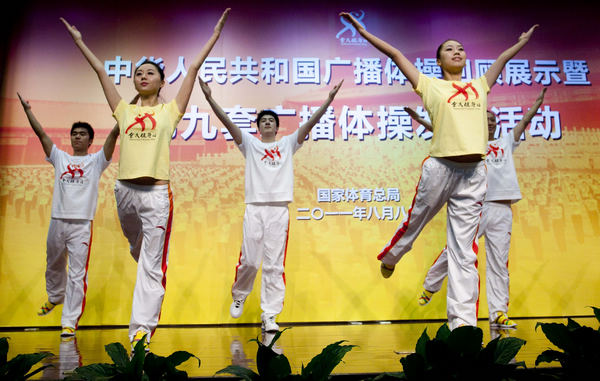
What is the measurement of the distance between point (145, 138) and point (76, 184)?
1.39m

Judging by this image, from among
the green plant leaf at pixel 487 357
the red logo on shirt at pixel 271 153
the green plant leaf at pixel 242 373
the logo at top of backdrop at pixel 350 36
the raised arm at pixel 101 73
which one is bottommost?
the green plant leaf at pixel 242 373

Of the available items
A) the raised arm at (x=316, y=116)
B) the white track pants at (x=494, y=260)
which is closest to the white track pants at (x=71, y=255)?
the raised arm at (x=316, y=116)

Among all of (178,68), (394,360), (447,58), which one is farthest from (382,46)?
(178,68)

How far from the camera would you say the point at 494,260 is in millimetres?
3754

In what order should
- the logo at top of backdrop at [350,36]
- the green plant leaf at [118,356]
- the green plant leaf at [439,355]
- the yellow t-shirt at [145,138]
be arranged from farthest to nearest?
the logo at top of backdrop at [350,36], the yellow t-shirt at [145,138], the green plant leaf at [118,356], the green plant leaf at [439,355]

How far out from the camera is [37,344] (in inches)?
120

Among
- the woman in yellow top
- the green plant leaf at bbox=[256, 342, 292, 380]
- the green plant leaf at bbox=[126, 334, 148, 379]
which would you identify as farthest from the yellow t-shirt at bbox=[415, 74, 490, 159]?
the green plant leaf at bbox=[126, 334, 148, 379]

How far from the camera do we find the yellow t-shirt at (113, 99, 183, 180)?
2652 millimetres

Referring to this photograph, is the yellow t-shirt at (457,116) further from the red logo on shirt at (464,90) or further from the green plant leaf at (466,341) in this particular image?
the green plant leaf at (466,341)

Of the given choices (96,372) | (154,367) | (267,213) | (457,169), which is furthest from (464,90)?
(96,372)

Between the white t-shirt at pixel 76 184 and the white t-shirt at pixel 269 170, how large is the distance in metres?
1.16

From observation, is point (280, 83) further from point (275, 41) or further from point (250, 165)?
point (250, 165)

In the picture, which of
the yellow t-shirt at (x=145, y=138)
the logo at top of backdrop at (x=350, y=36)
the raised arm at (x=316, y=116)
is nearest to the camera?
the yellow t-shirt at (x=145, y=138)

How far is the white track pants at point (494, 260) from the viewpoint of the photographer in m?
3.67
